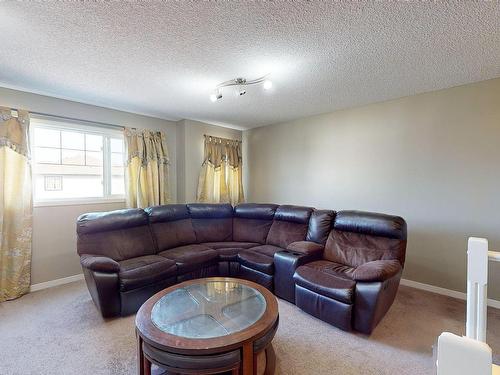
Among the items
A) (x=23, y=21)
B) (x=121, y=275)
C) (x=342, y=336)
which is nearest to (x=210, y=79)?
(x=23, y=21)

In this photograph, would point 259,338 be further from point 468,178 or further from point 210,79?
point 468,178

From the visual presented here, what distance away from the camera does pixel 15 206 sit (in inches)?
110

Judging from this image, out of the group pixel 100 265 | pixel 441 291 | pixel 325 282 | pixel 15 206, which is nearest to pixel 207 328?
Answer: pixel 325 282

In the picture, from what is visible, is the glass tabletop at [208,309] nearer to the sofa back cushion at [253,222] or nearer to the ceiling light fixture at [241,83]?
the sofa back cushion at [253,222]

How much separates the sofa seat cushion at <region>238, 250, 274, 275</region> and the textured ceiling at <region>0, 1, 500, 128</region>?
2.03 meters

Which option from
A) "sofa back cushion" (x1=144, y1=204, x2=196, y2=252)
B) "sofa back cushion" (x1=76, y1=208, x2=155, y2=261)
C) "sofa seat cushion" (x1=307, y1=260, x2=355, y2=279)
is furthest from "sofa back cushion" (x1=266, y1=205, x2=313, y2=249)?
"sofa back cushion" (x1=76, y1=208, x2=155, y2=261)

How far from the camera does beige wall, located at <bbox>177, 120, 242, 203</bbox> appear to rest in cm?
429

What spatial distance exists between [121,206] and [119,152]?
842 mm

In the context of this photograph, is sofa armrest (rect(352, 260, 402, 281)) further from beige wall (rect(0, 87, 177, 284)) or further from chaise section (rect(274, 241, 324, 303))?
beige wall (rect(0, 87, 177, 284))

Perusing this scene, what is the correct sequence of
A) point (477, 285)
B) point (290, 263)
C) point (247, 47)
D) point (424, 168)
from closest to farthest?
1. point (477, 285)
2. point (247, 47)
3. point (290, 263)
4. point (424, 168)

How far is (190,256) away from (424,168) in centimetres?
308

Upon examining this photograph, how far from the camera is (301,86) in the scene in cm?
280

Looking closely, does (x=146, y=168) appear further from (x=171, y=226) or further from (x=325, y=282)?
(x=325, y=282)

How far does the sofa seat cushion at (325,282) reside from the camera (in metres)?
2.12
